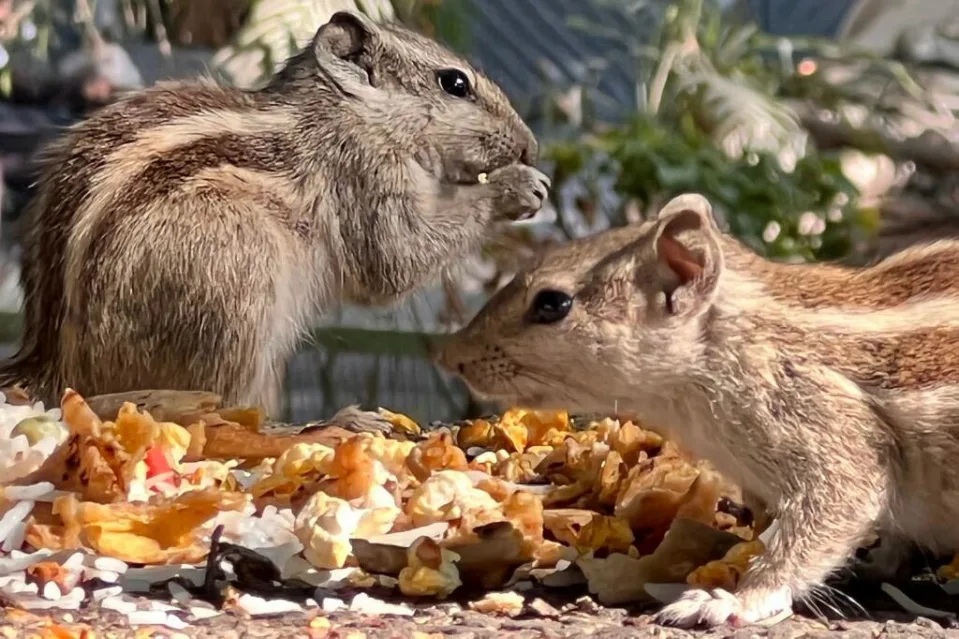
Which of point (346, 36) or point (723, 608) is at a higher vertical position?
point (346, 36)

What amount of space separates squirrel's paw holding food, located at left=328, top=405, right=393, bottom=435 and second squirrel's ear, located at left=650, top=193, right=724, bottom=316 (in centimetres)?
74

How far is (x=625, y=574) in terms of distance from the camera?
45.8 inches

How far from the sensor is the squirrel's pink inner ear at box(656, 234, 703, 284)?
3.91ft

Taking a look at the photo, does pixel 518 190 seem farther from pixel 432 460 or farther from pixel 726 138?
pixel 726 138

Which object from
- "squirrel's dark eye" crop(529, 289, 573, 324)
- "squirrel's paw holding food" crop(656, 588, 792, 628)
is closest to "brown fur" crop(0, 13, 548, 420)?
"squirrel's dark eye" crop(529, 289, 573, 324)

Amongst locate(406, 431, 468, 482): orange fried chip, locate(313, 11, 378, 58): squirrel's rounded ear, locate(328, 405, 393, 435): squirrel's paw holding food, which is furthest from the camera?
locate(313, 11, 378, 58): squirrel's rounded ear

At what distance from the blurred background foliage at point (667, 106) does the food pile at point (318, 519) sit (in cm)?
97

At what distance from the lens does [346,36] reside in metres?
2.00

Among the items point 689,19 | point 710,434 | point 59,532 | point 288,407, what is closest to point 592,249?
point 710,434

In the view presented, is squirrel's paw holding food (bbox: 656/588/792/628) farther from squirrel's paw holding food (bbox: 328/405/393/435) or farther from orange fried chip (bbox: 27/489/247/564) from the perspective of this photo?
squirrel's paw holding food (bbox: 328/405/393/435)

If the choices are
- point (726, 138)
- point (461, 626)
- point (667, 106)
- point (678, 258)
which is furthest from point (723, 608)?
point (667, 106)

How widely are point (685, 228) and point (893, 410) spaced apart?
0.81ft

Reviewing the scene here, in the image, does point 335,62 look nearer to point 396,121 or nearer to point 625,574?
point 396,121

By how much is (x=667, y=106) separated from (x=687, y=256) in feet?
8.93
